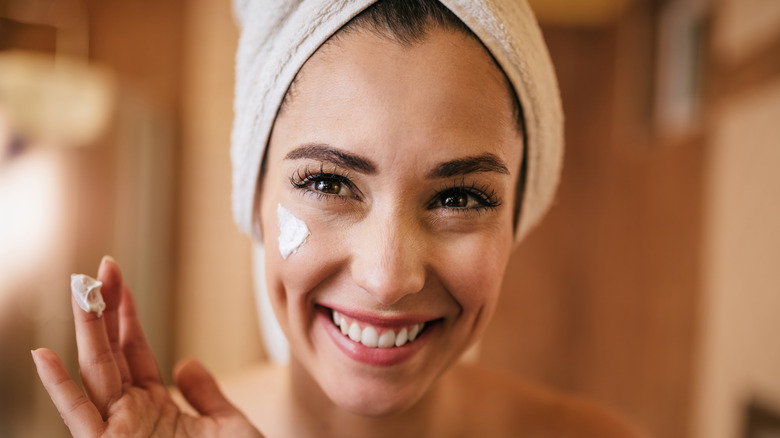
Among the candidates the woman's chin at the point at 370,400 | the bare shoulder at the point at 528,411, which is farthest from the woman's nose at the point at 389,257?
the bare shoulder at the point at 528,411

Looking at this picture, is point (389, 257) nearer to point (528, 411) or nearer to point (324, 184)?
point (324, 184)

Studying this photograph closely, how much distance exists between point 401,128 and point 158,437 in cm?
36

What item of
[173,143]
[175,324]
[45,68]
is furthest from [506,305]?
[173,143]

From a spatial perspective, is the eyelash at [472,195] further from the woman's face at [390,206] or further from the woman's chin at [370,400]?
the woman's chin at [370,400]

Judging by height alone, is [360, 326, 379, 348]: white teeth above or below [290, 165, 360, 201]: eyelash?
below

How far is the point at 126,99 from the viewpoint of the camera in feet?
5.65

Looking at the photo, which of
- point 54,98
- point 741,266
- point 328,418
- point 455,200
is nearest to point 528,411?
point 328,418

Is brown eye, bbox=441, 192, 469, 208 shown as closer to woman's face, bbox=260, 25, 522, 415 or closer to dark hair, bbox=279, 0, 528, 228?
woman's face, bbox=260, 25, 522, 415

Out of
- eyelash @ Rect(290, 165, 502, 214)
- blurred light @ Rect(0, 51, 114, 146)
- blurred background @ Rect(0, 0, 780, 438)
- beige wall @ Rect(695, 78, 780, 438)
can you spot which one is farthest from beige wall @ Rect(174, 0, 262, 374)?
beige wall @ Rect(695, 78, 780, 438)

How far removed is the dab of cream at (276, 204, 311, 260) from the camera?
49 cm

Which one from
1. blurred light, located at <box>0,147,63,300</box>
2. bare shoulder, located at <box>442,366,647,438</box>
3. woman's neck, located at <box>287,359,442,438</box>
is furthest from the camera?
blurred light, located at <box>0,147,63,300</box>

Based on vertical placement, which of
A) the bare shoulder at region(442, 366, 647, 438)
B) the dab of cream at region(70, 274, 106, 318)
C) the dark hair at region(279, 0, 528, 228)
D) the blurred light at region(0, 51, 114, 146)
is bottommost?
the bare shoulder at region(442, 366, 647, 438)

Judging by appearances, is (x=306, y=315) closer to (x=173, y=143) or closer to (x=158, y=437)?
(x=158, y=437)

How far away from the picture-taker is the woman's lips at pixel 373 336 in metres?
0.50
